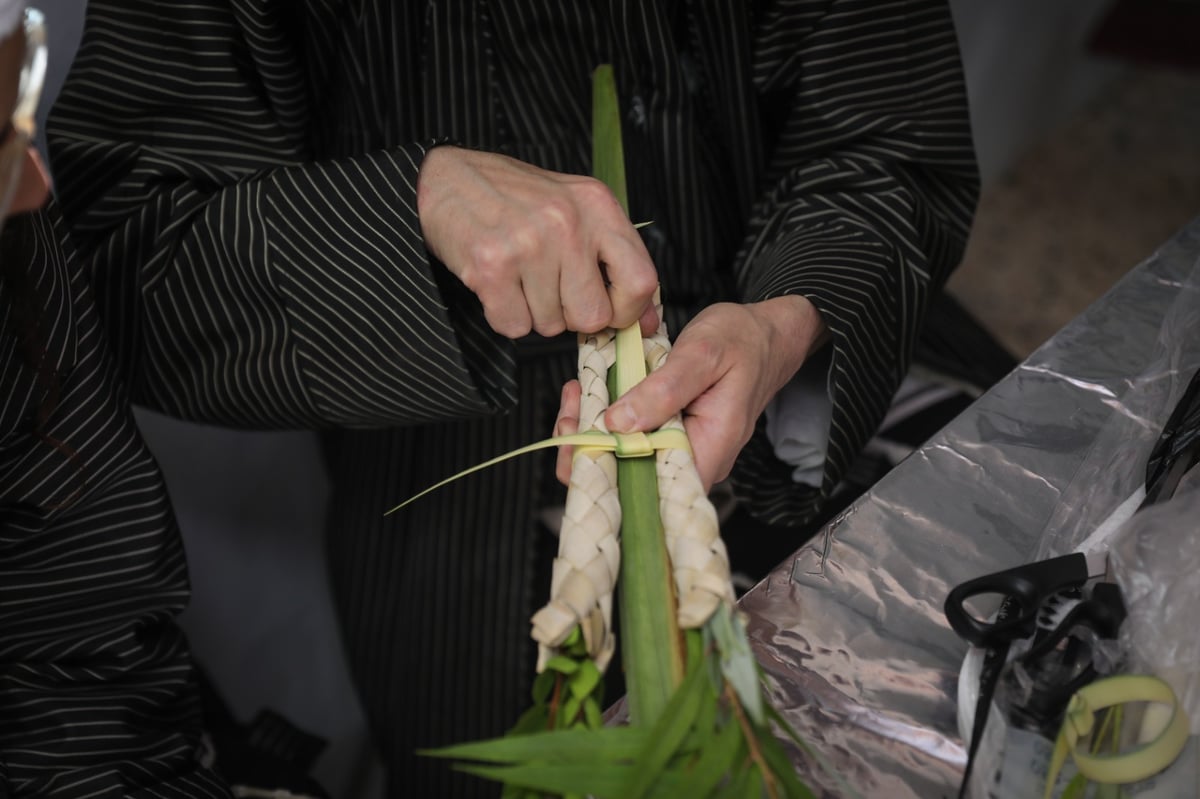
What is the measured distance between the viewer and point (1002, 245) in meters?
2.14

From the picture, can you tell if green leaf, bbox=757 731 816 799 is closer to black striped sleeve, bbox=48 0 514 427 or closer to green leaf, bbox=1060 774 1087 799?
green leaf, bbox=1060 774 1087 799

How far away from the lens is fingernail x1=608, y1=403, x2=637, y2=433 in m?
0.57

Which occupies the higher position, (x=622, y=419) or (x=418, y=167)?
(x=418, y=167)

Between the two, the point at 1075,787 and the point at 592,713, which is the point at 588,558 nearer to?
the point at 592,713

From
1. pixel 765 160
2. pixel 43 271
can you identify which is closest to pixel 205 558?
pixel 43 271

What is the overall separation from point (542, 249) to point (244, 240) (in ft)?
0.83

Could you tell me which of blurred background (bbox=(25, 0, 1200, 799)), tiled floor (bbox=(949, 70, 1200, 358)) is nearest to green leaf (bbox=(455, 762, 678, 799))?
blurred background (bbox=(25, 0, 1200, 799))

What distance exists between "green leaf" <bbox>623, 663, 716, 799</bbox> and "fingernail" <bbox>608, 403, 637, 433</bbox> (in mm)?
153

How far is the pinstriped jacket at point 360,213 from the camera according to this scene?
2.29ft

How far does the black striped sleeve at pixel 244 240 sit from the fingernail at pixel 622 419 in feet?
0.58

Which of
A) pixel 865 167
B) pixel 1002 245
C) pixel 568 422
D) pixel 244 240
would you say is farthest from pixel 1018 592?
pixel 1002 245

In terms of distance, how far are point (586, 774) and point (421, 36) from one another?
636mm

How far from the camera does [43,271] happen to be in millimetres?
657

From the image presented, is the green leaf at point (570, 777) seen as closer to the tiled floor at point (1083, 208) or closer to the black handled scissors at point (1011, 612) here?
the black handled scissors at point (1011, 612)
